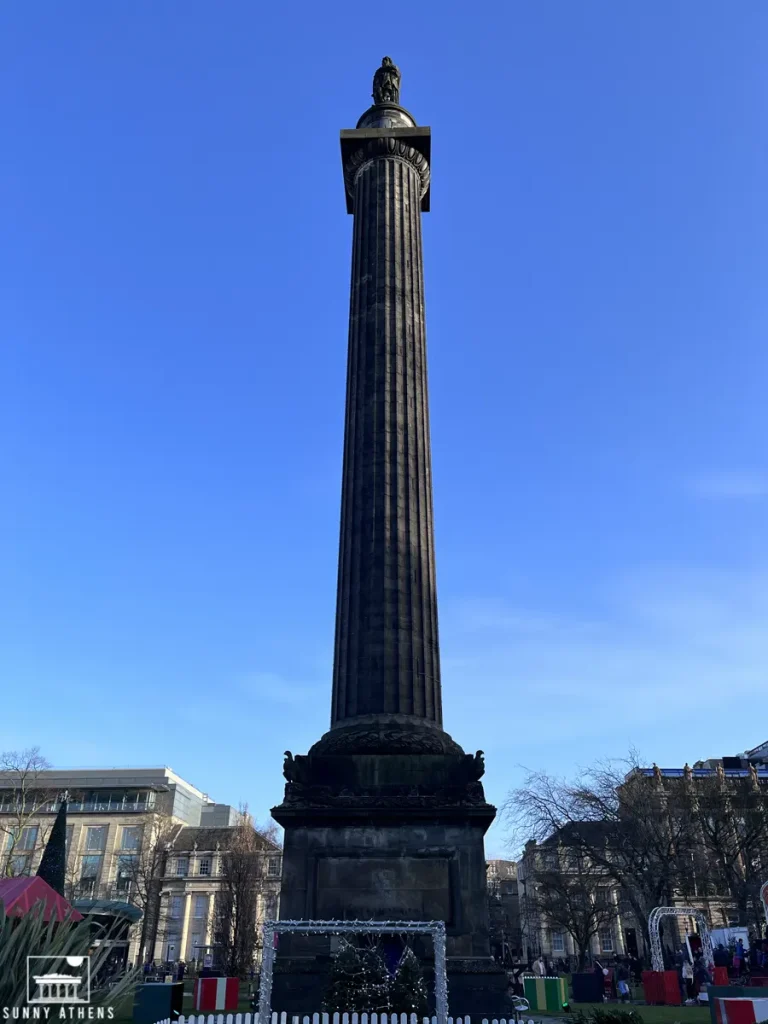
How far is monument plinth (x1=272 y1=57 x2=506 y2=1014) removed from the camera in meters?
16.9

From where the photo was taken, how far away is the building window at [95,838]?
256 ft

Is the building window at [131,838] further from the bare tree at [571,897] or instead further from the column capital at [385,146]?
the column capital at [385,146]

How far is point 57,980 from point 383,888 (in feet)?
37.7

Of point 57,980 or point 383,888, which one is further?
point 383,888

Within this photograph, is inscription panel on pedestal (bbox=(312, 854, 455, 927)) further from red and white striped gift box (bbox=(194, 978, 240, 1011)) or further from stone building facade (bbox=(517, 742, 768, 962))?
stone building facade (bbox=(517, 742, 768, 962))

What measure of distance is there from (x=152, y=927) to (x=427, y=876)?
2365 inches

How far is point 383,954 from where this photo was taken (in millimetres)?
15930

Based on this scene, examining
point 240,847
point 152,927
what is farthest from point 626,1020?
point 152,927

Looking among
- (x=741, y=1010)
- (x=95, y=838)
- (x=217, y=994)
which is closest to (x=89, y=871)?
(x=95, y=838)

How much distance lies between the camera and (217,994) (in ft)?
61.0

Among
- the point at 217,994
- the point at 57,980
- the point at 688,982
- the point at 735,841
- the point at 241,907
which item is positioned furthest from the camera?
the point at 735,841

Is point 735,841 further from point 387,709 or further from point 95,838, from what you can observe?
point 95,838

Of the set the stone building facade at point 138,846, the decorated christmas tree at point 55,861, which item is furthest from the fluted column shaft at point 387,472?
the stone building facade at point 138,846

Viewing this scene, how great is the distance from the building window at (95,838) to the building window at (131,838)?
77.1 inches
